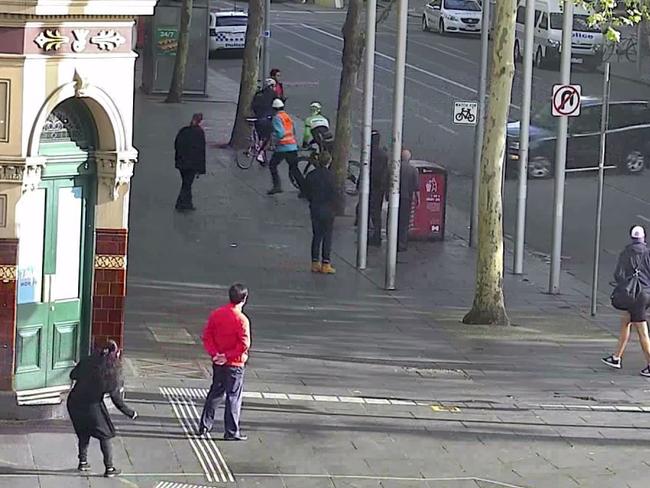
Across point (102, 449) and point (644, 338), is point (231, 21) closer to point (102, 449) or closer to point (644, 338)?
point (644, 338)

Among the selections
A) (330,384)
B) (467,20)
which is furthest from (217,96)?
(330,384)

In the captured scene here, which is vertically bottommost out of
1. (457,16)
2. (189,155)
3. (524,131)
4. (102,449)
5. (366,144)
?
(102,449)

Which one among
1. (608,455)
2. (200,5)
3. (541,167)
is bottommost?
(608,455)

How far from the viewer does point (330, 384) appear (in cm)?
1540

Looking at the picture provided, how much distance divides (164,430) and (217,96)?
27648mm

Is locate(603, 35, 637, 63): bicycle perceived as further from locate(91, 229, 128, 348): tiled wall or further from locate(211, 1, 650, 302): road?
locate(91, 229, 128, 348): tiled wall

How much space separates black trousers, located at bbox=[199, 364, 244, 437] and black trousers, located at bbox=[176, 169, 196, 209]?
11881mm

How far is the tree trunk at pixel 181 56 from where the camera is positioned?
36844 mm

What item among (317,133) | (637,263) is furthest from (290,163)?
(637,263)

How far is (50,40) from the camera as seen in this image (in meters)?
12.9

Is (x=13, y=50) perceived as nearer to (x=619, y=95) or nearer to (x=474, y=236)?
(x=474, y=236)

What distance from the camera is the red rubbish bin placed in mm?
23609

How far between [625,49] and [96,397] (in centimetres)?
3951

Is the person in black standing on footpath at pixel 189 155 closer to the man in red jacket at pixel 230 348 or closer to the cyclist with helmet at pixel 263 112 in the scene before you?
the cyclist with helmet at pixel 263 112
